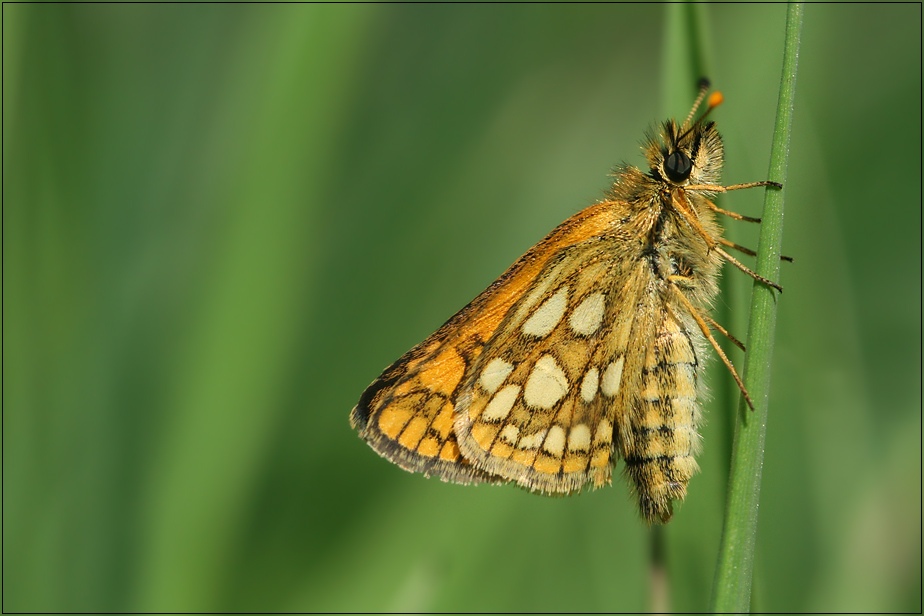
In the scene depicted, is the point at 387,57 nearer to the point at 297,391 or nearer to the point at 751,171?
the point at 297,391

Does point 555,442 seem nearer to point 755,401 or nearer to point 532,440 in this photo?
point 532,440

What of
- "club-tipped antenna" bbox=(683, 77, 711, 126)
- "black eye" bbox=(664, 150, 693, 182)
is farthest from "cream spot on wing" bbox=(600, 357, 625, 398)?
"club-tipped antenna" bbox=(683, 77, 711, 126)

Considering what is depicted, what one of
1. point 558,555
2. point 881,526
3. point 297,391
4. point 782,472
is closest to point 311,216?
point 297,391

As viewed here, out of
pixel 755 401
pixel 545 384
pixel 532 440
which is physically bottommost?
pixel 532 440

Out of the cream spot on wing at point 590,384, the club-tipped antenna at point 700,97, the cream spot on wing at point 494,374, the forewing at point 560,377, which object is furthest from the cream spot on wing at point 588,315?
the club-tipped antenna at point 700,97

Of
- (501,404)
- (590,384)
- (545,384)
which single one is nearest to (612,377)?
(590,384)

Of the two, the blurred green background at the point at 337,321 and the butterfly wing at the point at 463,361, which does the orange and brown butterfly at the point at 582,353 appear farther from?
the blurred green background at the point at 337,321
